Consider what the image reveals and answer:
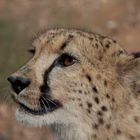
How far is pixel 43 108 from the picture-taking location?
429 centimetres

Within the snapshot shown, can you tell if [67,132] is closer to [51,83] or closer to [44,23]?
[51,83]

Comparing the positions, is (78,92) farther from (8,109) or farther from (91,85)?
(8,109)

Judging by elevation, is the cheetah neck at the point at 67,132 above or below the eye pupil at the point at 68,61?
below

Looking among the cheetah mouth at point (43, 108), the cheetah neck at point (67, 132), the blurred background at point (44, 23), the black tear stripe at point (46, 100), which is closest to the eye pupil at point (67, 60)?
the black tear stripe at point (46, 100)

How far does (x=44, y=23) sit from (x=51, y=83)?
6.20 metres

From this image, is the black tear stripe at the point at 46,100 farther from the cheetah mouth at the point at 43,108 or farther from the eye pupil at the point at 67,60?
the eye pupil at the point at 67,60

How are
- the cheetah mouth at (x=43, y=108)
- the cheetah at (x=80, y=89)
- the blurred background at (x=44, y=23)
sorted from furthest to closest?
the blurred background at (x=44, y=23)
the cheetah mouth at (x=43, y=108)
the cheetah at (x=80, y=89)

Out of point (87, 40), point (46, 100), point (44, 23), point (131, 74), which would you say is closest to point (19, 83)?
point (46, 100)

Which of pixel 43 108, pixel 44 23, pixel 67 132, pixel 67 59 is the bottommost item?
pixel 44 23

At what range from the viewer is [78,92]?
14.0 feet

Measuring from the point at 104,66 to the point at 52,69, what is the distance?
293 mm

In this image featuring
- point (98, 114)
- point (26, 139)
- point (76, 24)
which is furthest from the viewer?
point (76, 24)

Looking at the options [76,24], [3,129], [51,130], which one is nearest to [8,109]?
[3,129]

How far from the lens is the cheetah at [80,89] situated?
418 cm
